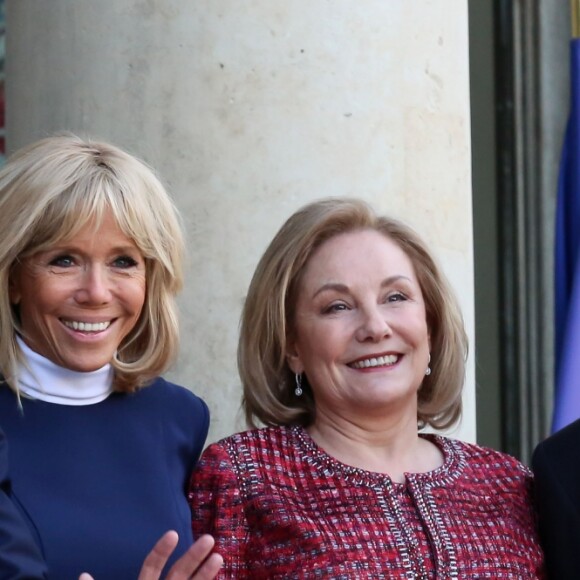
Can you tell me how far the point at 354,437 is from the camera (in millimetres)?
3830

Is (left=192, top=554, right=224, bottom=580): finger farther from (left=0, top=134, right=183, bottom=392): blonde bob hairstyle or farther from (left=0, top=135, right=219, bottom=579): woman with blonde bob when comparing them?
(left=0, top=134, right=183, bottom=392): blonde bob hairstyle

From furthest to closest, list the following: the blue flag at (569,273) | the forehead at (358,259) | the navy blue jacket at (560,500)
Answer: the blue flag at (569,273) < the forehead at (358,259) < the navy blue jacket at (560,500)

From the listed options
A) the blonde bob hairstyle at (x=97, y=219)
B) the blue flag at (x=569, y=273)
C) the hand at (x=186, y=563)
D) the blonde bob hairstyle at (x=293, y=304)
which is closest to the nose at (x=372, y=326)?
the blonde bob hairstyle at (x=293, y=304)

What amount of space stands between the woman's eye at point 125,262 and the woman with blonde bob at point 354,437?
453 millimetres

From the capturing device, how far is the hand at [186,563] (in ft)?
9.81

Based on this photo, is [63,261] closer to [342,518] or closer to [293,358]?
[293,358]

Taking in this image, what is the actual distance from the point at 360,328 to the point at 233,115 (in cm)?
82

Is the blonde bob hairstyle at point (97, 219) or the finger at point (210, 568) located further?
the blonde bob hairstyle at point (97, 219)

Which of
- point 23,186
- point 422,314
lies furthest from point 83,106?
point 422,314

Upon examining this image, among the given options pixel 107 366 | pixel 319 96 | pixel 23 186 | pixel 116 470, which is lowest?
pixel 116 470

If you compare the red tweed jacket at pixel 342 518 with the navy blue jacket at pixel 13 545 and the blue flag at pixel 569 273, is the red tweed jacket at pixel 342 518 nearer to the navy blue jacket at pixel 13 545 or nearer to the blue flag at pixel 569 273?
the navy blue jacket at pixel 13 545

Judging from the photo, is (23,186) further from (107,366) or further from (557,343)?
(557,343)

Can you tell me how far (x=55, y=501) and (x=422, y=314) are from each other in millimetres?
1094

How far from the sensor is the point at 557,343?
16.7 ft
